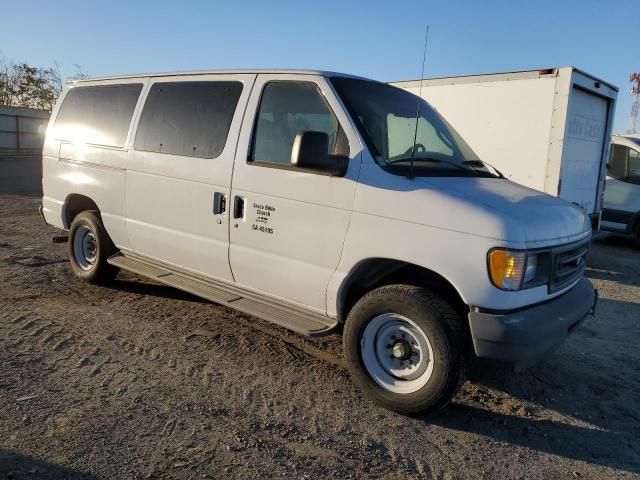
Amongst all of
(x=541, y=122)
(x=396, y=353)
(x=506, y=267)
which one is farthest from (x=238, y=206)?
(x=541, y=122)

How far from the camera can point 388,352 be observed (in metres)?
3.74

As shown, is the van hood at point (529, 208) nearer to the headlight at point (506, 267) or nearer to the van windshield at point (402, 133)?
the headlight at point (506, 267)

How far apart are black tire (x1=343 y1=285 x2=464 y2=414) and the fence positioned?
3103cm

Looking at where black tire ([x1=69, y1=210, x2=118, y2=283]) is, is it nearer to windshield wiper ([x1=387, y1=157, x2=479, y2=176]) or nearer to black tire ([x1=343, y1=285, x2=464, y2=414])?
black tire ([x1=343, y1=285, x2=464, y2=414])

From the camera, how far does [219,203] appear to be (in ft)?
14.7

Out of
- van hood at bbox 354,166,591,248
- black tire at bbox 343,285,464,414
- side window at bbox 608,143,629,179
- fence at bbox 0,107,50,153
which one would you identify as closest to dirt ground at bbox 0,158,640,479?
black tire at bbox 343,285,464,414

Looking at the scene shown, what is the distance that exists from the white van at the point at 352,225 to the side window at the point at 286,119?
11 mm

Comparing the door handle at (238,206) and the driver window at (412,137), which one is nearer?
the driver window at (412,137)

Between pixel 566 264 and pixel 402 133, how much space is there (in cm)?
160

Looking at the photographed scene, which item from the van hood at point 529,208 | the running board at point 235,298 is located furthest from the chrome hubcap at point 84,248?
the van hood at point 529,208

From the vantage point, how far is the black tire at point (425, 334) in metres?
3.36

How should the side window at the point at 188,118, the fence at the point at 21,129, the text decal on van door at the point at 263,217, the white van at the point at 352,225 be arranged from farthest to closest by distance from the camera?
the fence at the point at 21,129, the side window at the point at 188,118, the text decal on van door at the point at 263,217, the white van at the point at 352,225

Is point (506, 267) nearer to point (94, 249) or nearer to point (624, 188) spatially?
point (94, 249)

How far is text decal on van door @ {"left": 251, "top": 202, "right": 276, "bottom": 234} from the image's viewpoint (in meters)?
4.14
